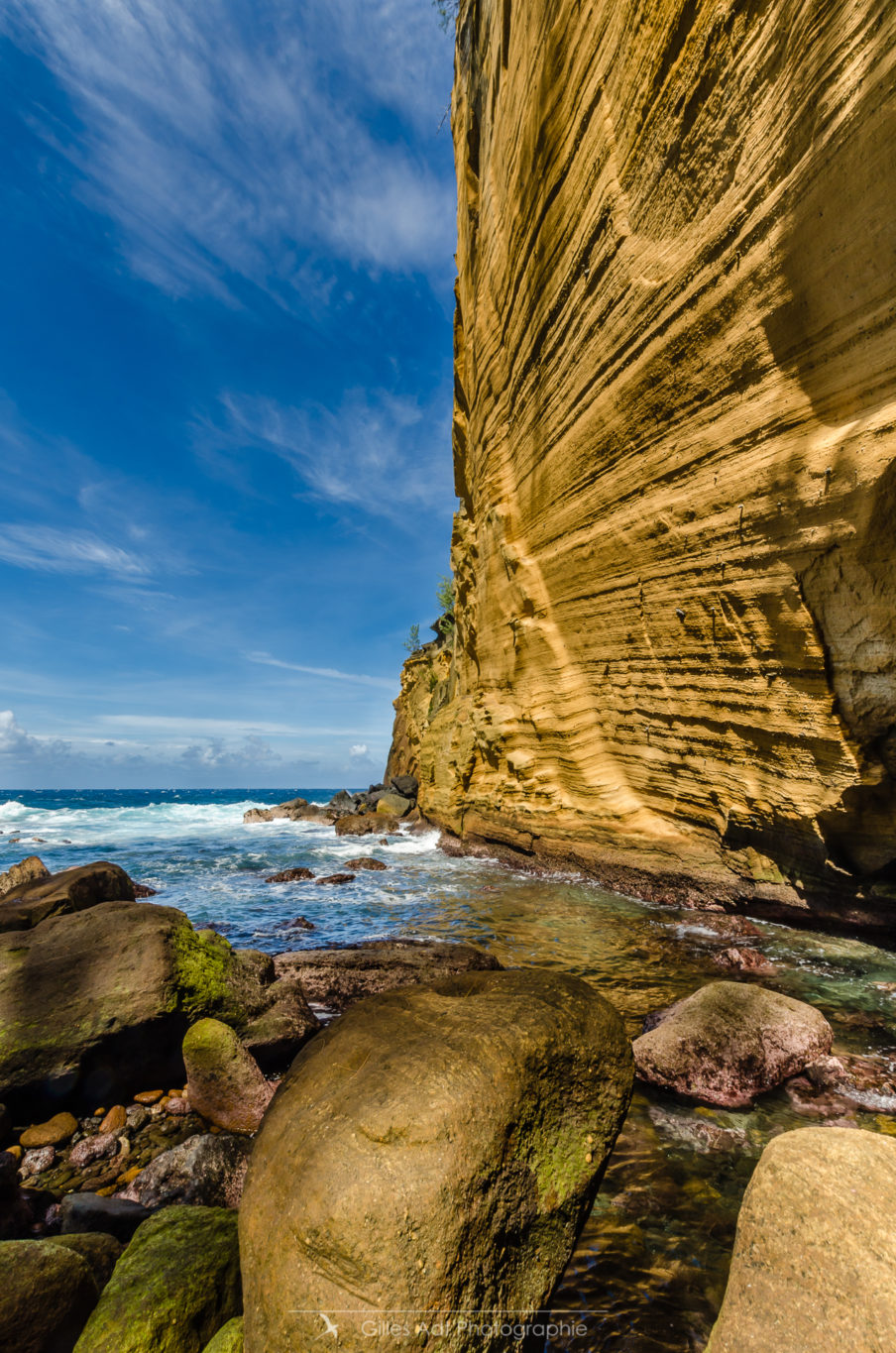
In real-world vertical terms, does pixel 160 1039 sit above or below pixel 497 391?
below

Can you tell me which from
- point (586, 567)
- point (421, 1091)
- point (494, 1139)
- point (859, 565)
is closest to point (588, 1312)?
point (494, 1139)

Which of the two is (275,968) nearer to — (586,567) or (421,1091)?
(421,1091)

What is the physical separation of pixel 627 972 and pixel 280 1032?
3689 millimetres

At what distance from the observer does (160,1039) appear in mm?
4426

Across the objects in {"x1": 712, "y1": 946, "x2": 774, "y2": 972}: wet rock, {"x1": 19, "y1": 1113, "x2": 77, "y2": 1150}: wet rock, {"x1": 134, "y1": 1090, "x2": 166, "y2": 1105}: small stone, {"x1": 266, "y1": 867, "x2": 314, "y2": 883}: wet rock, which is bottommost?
{"x1": 712, "y1": 946, "x2": 774, "y2": 972}: wet rock

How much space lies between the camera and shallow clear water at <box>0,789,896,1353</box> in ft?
8.07

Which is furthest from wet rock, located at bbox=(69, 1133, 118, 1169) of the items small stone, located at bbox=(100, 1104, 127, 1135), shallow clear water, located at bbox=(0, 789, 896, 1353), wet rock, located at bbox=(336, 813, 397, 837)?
wet rock, located at bbox=(336, 813, 397, 837)

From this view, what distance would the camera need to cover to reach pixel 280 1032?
4.73 metres

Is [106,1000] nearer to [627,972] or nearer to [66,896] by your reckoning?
[66,896]

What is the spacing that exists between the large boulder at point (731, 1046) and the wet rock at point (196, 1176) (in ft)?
9.08

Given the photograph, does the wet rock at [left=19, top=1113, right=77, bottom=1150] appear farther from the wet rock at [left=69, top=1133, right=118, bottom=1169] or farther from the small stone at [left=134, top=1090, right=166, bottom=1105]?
the small stone at [left=134, top=1090, right=166, bottom=1105]

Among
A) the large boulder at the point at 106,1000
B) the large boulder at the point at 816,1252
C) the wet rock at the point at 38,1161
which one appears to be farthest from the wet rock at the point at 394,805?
the large boulder at the point at 816,1252

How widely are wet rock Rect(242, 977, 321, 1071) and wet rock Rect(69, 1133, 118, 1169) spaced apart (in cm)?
98

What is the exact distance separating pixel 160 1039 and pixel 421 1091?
A: 325 cm
